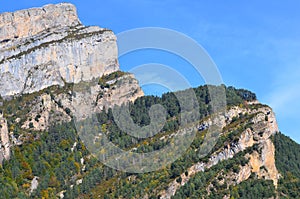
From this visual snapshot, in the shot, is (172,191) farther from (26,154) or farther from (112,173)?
(26,154)

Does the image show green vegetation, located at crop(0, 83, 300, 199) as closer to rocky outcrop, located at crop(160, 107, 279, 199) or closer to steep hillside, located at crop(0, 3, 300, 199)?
steep hillside, located at crop(0, 3, 300, 199)

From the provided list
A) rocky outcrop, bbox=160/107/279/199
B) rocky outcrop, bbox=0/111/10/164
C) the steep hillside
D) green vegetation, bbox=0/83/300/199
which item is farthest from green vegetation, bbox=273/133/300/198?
rocky outcrop, bbox=0/111/10/164

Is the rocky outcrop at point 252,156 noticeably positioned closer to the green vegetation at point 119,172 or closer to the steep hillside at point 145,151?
the steep hillside at point 145,151

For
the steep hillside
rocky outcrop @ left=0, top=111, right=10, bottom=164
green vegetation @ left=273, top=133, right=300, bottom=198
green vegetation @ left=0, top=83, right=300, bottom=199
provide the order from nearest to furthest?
green vegetation @ left=0, top=83, right=300, bottom=199 < the steep hillside < green vegetation @ left=273, top=133, right=300, bottom=198 < rocky outcrop @ left=0, top=111, right=10, bottom=164

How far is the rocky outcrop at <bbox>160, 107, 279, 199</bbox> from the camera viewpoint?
154375mm

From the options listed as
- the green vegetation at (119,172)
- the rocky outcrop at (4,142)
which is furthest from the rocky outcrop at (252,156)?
the rocky outcrop at (4,142)

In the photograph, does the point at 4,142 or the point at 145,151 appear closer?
the point at 145,151

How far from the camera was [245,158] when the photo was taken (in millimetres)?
160750

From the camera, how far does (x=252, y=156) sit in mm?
161875

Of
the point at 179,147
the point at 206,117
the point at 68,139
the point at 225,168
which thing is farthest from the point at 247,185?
the point at 68,139

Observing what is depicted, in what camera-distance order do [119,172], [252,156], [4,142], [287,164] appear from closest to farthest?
[252,156] → [119,172] → [287,164] → [4,142]

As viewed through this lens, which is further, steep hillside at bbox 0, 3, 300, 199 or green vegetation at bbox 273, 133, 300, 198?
green vegetation at bbox 273, 133, 300, 198

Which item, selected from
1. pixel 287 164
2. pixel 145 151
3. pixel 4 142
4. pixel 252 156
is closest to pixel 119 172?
pixel 145 151

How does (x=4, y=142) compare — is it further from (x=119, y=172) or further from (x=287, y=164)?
(x=287, y=164)
